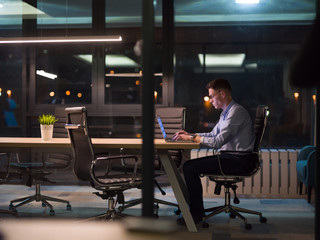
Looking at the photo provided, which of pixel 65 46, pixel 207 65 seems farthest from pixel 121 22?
pixel 207 65

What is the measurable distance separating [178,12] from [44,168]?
3.74 m

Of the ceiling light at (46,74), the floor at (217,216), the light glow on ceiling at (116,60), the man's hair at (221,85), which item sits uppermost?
the light glow on ceiling at (116,60)

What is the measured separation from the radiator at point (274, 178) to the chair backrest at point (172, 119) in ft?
3.97

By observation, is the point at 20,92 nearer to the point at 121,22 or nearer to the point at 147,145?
the point at 121,22

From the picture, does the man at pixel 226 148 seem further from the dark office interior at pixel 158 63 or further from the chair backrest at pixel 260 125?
the dark office interior at pixel 158 63

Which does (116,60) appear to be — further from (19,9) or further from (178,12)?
(19,9)

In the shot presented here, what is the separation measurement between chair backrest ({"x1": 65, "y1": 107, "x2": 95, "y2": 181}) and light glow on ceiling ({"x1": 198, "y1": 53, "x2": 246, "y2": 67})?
12.6 feet

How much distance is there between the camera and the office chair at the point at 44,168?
483 centimetres

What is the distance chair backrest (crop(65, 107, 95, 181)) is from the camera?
12.6 feet

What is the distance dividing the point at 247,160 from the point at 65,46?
3.96 meters

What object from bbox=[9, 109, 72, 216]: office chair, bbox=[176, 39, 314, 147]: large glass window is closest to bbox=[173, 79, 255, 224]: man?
bbox=[9, 109, 72, 216]: office chair

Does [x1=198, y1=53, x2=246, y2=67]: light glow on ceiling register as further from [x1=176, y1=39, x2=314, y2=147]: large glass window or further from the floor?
the floor

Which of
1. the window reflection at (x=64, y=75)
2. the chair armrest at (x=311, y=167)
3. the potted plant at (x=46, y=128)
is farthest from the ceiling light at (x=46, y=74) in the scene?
the chair armrest at (x=311, y=167)

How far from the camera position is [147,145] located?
1.37m
